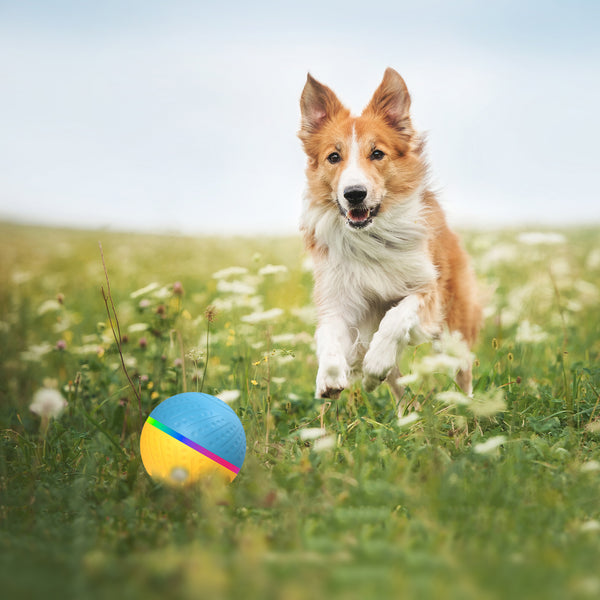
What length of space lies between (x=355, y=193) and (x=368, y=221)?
0.21 metres

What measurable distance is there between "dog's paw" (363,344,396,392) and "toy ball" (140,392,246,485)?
0.90 meters

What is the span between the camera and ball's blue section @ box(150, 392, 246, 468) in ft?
9.39

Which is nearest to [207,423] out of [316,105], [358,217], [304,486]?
[304,486]

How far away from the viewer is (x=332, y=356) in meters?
3.63

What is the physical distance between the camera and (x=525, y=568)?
1.74 meters

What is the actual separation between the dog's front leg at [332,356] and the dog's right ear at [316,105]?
1.41m

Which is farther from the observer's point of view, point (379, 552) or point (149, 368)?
point (149, 368)

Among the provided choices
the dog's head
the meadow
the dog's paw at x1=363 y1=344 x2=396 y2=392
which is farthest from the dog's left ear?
the dog's paw at x1=363 y1=344 x2=396 y2=392

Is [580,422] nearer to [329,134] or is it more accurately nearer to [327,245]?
[327,245]

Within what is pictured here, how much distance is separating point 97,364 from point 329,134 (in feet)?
7.24

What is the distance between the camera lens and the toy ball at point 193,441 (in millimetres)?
2818

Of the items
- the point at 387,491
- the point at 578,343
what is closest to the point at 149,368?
the point at 387,491

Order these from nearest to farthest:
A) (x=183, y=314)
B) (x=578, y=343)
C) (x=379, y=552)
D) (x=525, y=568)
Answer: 1. (x=525, y=568)
2. (x=379, y=552)
3. (x=183, y=314)
4. (x=578, y=343)

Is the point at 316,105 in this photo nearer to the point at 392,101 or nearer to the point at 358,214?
the point at 392,101
